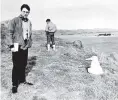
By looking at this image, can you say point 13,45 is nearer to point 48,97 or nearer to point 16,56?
point 16,56

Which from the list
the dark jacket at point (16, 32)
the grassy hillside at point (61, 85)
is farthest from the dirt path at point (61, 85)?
the dark jacket at point (16, 32)

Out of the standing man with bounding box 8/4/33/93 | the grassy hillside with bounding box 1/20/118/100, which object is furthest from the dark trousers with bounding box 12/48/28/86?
the grassy hillside with bounding box 1/20/118/100

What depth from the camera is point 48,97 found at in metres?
5.50

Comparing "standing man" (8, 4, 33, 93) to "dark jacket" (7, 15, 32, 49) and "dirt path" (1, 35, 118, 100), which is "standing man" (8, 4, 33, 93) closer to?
"dark jacket" (7, 15, 32, 49)

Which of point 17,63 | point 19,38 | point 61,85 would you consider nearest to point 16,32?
point 19,38

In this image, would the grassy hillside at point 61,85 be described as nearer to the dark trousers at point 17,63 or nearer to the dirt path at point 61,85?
the dirt path at point 61,85

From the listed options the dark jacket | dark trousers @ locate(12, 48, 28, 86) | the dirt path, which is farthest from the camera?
the dirt path

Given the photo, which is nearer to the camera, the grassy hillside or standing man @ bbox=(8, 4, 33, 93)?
standing man @ bbox=(8, 4, 33, 93)

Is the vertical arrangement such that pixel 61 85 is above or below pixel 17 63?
below

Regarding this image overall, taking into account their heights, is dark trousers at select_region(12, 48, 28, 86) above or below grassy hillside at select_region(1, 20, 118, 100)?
above

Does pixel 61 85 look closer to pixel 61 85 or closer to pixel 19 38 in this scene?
pixel 61 85

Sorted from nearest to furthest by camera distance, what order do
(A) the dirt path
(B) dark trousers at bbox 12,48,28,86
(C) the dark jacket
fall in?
(C) the dark jacket, (B) dark trousers at bbox 12,48,28,86, (A) the dirt path

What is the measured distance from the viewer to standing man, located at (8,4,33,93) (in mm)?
5320

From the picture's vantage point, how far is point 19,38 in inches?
214
